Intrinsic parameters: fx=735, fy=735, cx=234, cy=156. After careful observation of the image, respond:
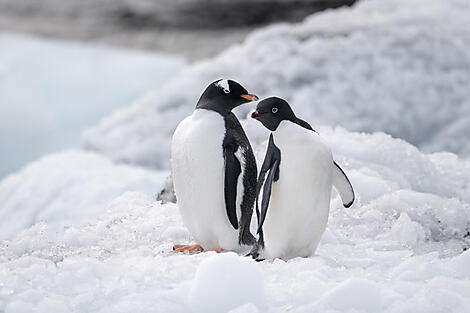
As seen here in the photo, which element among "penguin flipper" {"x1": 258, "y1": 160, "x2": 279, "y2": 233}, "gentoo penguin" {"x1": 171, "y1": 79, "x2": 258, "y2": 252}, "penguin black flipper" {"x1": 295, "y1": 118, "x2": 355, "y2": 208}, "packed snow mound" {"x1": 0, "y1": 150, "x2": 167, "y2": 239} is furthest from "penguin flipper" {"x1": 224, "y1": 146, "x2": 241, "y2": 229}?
"packed snow mound" {"x1": 0, "y1": 150, "x2": 167, "y2": 239}

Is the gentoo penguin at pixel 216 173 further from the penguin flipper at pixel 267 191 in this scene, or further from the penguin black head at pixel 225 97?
the penguin flipper at pixel 267 191

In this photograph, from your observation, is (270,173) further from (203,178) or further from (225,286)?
(225,286)

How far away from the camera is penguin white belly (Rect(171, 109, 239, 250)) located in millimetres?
2158

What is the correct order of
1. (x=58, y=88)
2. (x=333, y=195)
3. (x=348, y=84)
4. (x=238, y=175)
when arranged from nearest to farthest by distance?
(x=238, y=175), (x=333, y=195), (x=348, y=84), (x=58, y=88)

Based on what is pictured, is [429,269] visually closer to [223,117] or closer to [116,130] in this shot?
[223,117]

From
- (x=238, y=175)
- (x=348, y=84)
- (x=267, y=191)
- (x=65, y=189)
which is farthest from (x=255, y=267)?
(x=348, y=84)

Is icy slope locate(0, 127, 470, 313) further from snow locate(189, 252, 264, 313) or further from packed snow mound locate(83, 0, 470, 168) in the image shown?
packed snow mound locate(83, 0, 470, 168)

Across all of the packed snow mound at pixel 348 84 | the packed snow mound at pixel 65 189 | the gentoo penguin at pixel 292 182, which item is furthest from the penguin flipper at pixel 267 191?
the packed snow mound at pixel 348 84

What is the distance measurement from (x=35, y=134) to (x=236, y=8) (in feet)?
16.8

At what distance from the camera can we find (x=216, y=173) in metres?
2.16

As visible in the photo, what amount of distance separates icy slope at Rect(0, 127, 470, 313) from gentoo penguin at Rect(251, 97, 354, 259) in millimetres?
98

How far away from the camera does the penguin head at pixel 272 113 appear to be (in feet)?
6.95

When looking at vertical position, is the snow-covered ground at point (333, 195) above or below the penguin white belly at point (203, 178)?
below

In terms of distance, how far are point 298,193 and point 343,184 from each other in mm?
240
